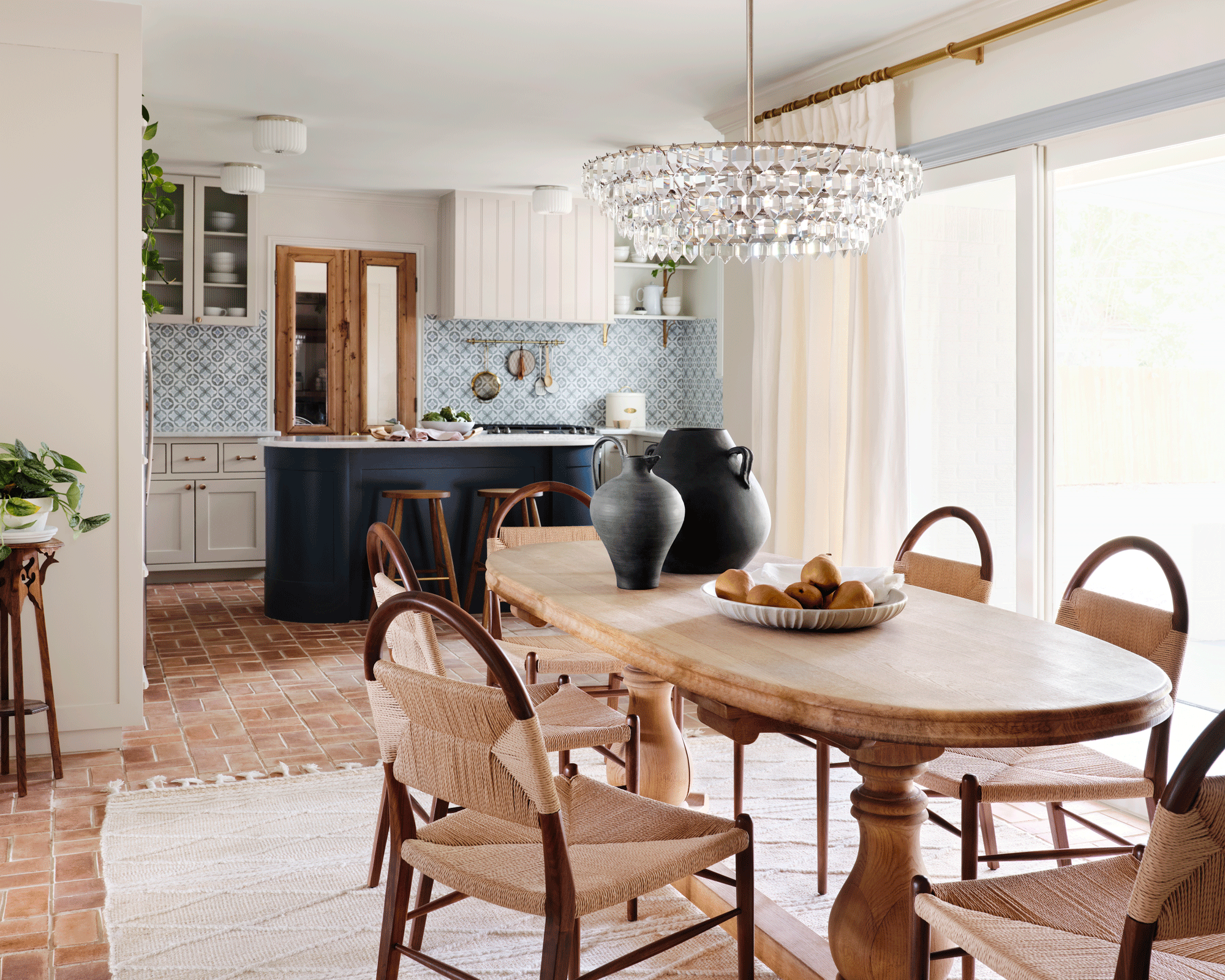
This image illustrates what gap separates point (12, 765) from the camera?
11.8 ft

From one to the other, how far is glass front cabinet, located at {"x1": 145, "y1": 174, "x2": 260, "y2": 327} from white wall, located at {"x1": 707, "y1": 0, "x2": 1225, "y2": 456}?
4.00 m

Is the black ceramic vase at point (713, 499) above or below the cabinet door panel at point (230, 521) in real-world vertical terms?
above

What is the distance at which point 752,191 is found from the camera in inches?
104

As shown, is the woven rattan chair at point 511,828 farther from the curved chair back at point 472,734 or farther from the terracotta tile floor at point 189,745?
the terracotta tile floor at point 189,745

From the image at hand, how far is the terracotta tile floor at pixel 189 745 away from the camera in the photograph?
2488 millimetres

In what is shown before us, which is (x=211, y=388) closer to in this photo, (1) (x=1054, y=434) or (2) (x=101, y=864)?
(2) (x=101, y=864)

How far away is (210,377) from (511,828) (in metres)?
6.19

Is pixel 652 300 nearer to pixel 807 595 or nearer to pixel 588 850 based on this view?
pixel 807 595

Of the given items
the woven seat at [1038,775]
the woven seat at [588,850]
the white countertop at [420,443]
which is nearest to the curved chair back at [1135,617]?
the woven seat at [1038,775]

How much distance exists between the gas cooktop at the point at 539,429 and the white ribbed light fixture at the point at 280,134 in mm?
2891

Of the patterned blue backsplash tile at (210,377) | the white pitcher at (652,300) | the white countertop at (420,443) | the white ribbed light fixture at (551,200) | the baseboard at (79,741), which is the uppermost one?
the white ribbed light fixture at (551,200)

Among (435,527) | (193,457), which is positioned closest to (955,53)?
(435,527)

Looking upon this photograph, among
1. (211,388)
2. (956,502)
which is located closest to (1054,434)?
(956,502)

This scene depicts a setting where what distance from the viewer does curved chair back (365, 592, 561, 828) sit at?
153cm
